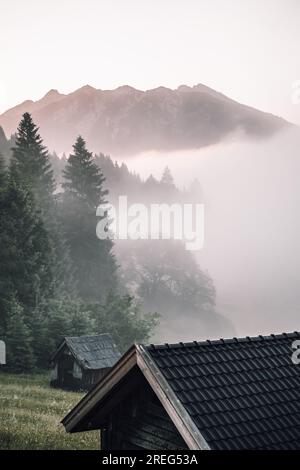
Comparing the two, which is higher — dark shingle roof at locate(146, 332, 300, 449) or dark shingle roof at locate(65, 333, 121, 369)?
dark shingle roof at locate(146, 332, 300, 449)

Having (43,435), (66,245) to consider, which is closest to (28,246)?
(66,245)

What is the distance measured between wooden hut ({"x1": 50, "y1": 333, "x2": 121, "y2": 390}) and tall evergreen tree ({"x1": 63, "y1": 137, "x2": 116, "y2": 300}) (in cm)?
3446

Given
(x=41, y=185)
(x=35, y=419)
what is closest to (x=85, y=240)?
(x=41, y=185)

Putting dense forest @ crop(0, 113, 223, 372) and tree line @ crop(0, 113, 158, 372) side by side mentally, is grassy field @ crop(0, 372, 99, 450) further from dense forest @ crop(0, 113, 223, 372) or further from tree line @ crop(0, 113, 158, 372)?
dense forest @ crop(0, 113, 223, 372)

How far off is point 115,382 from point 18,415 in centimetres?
1857

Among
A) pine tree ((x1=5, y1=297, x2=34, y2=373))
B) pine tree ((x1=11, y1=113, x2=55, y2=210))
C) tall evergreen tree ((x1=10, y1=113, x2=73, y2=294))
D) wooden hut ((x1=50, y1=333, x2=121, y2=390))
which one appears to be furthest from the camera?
pine tree ((x1=11, y1=113, x2=55, y2=210))

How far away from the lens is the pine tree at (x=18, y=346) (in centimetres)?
4647

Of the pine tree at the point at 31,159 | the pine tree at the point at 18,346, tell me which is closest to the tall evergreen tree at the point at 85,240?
the pine tree at the point at 31,159

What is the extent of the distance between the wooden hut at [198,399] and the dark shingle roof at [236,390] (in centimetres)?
2

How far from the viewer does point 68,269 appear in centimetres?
7600

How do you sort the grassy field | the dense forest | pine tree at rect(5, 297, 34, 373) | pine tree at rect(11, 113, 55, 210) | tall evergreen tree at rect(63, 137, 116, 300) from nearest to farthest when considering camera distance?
the grassy field
pine tree at rect(5, 297, 34, 373)
the dense forest
pine tree at rect(11, 113, 55, 210)
tall evergreen tree at rect(63, 137, 116, 300)

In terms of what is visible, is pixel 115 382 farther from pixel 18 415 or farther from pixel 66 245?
pixel 66 245

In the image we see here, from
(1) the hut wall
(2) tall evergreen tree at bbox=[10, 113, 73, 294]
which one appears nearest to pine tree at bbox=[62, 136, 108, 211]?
(2) tall evergreen tree at bbox=[10, 113, 73, 294]

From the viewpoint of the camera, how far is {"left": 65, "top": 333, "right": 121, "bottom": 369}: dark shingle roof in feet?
141
